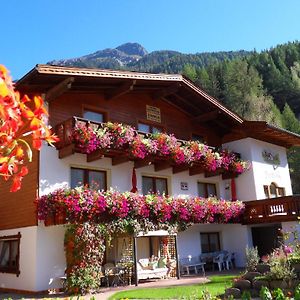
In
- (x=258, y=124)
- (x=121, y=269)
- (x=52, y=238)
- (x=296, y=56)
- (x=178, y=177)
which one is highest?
(x=296, y=56)

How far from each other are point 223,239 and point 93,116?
30.2 ft

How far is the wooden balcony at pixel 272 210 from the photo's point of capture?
1806cm

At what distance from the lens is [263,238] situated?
2197 centimetres

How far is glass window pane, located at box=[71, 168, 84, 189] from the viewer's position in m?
15.3

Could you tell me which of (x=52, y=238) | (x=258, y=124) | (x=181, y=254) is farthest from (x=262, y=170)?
(x=52, y=238)

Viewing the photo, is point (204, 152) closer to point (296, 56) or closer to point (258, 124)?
point (258, 124)

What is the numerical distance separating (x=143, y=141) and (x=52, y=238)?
190 inches

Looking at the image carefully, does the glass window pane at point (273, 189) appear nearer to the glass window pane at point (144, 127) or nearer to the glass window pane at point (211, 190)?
the glass window pane at point (211, 190)

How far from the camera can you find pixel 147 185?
18.0 m

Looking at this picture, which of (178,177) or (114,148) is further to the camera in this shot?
(178,177)

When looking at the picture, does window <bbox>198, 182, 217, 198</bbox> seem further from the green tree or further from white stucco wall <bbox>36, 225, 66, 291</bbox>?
the green tree

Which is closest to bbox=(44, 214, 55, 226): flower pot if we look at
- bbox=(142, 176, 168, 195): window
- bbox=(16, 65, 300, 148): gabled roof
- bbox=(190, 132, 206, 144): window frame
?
bbox=(16, 65, 300, 148): gabled roof

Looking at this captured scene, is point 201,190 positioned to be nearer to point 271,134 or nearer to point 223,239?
point 223,239

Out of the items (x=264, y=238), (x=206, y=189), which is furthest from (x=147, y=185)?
(x=264, y=238)
